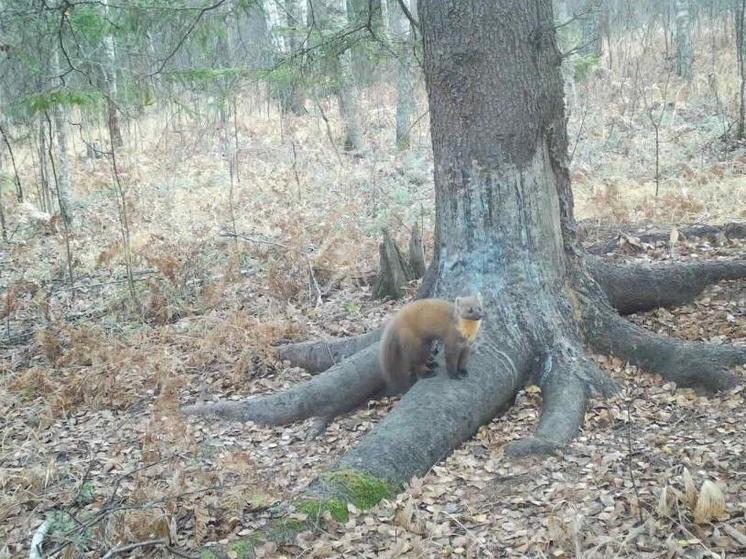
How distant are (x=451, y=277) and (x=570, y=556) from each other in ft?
9.82

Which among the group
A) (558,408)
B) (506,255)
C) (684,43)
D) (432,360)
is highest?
(684,43)

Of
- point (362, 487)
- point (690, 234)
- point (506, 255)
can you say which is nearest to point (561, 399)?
point (506, 255)

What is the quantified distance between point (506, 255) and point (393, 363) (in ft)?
4.36

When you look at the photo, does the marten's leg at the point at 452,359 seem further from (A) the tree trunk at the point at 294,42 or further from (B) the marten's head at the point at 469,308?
(A) the tree trunk at the point at 294,42

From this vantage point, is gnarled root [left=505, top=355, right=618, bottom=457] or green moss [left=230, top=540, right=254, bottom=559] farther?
gnarled root [left=505, top=355, right=618, bottom=457]

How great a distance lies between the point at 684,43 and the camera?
19859 mm

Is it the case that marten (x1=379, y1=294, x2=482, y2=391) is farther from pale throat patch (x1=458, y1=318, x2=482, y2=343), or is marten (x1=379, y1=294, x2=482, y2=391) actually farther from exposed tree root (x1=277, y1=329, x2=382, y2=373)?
exposed tree root (x1=277, y1=329, x2=382, y2=373)

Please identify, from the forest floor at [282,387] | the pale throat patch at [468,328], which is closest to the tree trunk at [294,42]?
the forest floor at [282,387]

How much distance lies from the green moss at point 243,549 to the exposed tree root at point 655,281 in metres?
4.58

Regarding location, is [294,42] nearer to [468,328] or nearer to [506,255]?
[506,255]

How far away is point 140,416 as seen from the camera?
22.9 feet

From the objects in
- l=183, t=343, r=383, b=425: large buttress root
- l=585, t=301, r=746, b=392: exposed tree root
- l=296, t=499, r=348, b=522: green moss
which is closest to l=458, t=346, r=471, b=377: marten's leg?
l=183, t=343, r=383, b=425: large buttress root

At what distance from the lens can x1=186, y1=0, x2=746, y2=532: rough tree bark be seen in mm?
5883

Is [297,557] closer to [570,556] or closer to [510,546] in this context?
[510,546]
